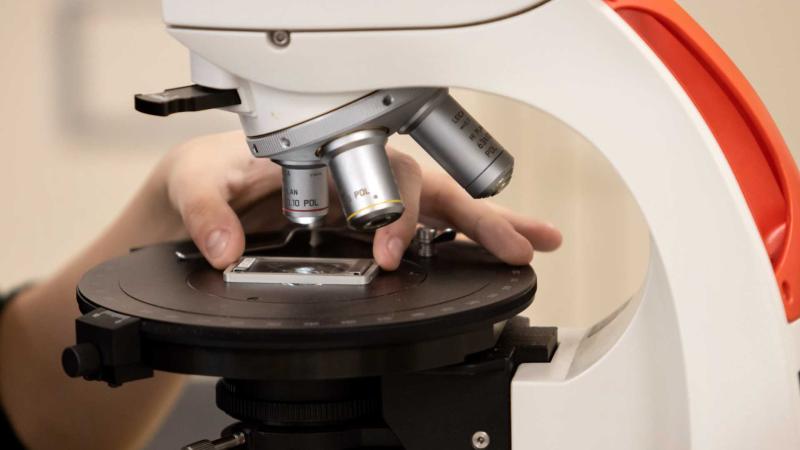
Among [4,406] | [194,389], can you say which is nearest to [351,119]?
[4,406]

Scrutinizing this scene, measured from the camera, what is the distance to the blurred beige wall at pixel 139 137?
184 cm

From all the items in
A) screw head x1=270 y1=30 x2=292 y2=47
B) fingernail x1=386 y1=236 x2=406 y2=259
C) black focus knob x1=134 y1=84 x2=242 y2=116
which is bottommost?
fingernail x1=386 y1=236 x2=406 y2=259

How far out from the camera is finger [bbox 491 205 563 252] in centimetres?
99

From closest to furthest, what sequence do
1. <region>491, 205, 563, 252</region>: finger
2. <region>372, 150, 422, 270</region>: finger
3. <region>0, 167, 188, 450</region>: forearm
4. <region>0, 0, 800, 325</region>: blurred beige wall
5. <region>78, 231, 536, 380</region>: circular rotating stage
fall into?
<region>78, 231, 536, 380</region>: circular rotating stage, <region>372, 150, 422, 270</region>: finger, <region>491, 205, 563, 252</region>: finger, <region>0, 167, 188, 450</region>: forearm, <region>0, 0, 800, 325</region>: blurred beige wall

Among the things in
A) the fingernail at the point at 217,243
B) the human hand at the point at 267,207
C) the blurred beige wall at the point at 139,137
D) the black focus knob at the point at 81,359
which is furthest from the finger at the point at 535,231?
the blurred beige wall at the point at 139,137

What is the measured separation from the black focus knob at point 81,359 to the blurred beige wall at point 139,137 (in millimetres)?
1327

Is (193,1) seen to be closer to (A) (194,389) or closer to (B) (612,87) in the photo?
(B) (612,87)

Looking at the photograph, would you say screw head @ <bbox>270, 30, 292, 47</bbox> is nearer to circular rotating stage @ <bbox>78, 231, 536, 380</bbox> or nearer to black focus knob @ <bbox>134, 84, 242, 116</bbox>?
black focus knob @ <bbox>134, 84, 242, 116</bbox>

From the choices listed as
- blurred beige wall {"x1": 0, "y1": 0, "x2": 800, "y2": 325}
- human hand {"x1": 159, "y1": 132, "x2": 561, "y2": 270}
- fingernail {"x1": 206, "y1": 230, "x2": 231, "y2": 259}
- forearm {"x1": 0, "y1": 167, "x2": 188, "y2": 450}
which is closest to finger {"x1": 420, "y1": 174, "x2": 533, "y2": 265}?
human hand {"x1": 159, "y1": 132, "x2": 561, "y2": 270}

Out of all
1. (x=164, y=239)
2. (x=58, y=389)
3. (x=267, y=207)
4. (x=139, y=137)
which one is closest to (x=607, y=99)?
(x=267, y=207)

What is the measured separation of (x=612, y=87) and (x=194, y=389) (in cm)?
154

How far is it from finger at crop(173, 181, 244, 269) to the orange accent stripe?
1.10 feet

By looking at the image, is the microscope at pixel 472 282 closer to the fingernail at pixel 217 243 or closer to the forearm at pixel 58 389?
the fingernail at pixel 217 243

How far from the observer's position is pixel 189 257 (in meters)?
0.89
